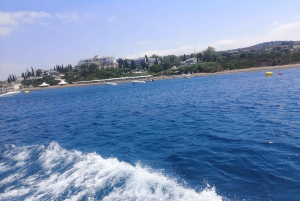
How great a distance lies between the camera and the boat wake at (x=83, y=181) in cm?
778

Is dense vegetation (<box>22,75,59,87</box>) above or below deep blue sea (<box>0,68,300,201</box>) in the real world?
above

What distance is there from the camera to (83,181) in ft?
29.9

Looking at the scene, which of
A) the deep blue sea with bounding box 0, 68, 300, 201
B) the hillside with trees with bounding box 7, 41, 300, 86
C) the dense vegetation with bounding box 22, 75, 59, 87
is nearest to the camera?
the deep blue sea with bounding box 0, 68, 300, 201

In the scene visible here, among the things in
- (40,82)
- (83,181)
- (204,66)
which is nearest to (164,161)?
(83,181)

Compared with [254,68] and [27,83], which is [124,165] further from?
[27,83]

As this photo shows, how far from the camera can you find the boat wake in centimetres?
778

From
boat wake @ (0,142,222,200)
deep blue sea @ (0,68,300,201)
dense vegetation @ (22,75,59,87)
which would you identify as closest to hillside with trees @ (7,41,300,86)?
dense vegetation @ (22,75,59,87)

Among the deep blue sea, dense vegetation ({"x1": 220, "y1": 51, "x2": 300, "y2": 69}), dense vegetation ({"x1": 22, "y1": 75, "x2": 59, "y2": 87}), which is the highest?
dense vegetation ({"x1": 220, "y1": 51, "x2": 300, "y2": 69})

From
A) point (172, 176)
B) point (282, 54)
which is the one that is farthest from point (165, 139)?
point (282, 54)

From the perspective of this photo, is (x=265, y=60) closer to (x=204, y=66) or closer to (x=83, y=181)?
(x=204, y=66)

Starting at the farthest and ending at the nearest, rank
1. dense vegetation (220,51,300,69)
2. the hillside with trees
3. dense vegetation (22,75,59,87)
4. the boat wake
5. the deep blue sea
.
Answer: dense vegetation (22,75,59,87), the hillside with trees, dense vegetation (220,51,300,69), the deep blue sea, the boat wake

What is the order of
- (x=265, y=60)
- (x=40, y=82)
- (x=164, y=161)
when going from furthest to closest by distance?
(x=40, y=82) → (x=265, y=60) → (x=164, y=161)

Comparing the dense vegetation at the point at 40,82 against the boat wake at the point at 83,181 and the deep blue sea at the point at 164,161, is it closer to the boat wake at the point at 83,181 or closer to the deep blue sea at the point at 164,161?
the deep blue sea at the point at 164,161

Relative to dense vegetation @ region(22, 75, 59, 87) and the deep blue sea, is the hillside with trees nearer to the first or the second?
dense vegetation @ region(22, 75, 59, 87)
